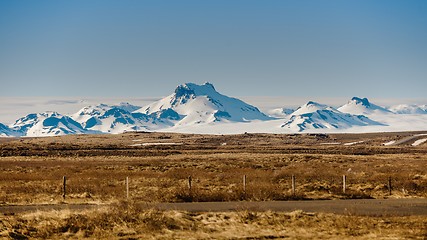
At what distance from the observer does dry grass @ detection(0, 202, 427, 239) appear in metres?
19.5

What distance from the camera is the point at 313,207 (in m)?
26.2

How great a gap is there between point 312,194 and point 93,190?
1278cm

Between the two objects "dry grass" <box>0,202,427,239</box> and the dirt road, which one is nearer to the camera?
"dry grass" <box>0,202,427,239</box>

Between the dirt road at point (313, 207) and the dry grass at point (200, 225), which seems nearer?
the dry grass at point (200, 225)

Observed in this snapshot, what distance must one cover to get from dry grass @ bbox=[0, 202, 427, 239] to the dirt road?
5.27ft

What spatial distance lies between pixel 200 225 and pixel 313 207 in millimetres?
7214

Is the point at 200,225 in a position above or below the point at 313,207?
above

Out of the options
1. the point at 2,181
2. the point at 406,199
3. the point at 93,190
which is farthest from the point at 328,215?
the point at 2,181

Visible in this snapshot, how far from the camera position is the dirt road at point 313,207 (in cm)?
2452

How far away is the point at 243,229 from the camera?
67.5ft

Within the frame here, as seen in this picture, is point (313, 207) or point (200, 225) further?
point (313, 207)

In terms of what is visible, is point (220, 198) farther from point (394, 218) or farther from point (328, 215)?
point (394, 218)

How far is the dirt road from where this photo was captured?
24.5 m

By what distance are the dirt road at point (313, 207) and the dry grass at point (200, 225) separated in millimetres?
1606
